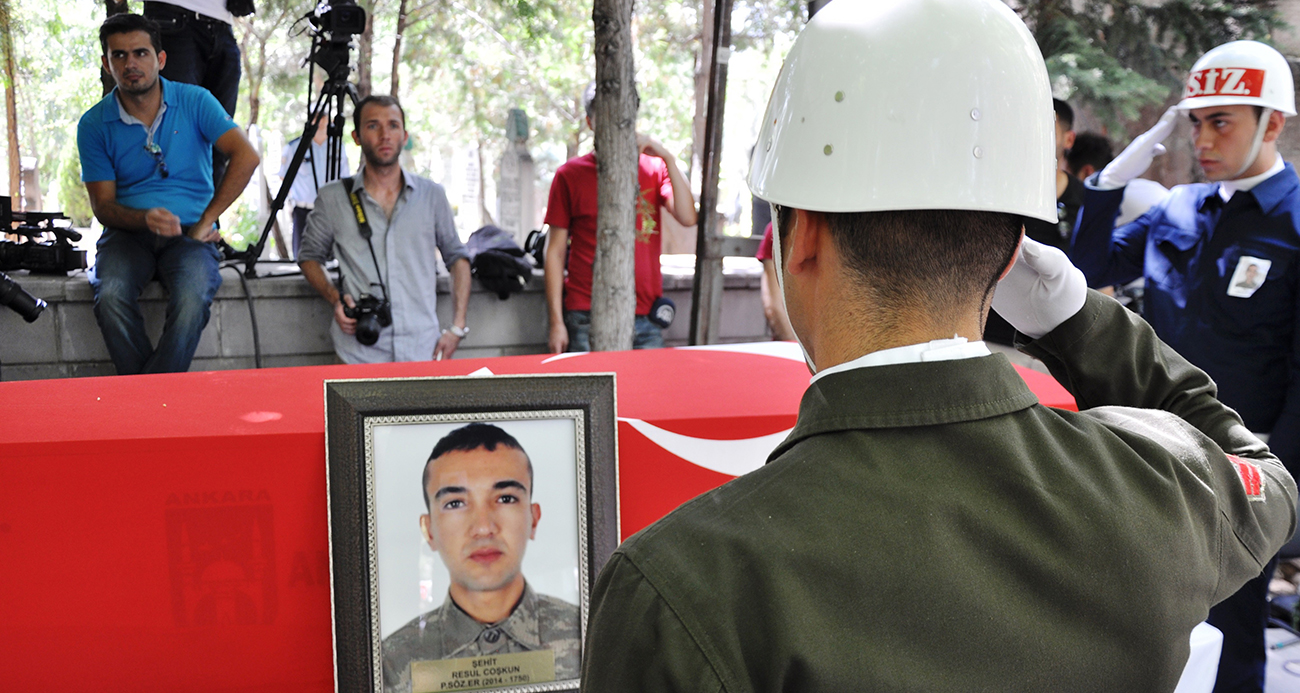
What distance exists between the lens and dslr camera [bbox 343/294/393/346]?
381 centimetres

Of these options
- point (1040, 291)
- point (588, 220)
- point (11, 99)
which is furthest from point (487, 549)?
point (11, 99)

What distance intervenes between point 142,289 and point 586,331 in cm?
187

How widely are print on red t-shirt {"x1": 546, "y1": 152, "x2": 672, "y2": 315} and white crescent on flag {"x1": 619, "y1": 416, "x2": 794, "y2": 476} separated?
249 cm

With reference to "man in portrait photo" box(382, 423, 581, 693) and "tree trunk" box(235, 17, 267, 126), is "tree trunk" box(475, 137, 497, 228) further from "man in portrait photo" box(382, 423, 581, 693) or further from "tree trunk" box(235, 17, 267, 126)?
"man in portrait photo" box(382, 423, 581, 693)

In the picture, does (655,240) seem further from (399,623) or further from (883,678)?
(883,678)

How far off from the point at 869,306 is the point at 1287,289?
2.47 metres

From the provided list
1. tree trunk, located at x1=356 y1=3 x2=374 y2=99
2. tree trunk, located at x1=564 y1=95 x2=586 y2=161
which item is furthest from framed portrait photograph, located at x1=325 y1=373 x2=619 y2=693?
tree trunk, located at x1=564 y1=95 x2=586 y2=161

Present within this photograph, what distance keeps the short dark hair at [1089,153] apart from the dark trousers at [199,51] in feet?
13.1

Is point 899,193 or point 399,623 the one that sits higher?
point 899,193

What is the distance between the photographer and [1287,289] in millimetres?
2609

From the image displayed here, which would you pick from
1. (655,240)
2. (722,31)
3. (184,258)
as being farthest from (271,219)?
(722,31)

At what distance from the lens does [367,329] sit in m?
3.79

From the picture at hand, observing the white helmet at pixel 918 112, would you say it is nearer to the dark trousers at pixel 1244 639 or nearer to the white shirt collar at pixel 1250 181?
the dark trousers at pixel 1244 639

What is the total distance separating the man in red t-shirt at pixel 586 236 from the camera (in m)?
4.13
